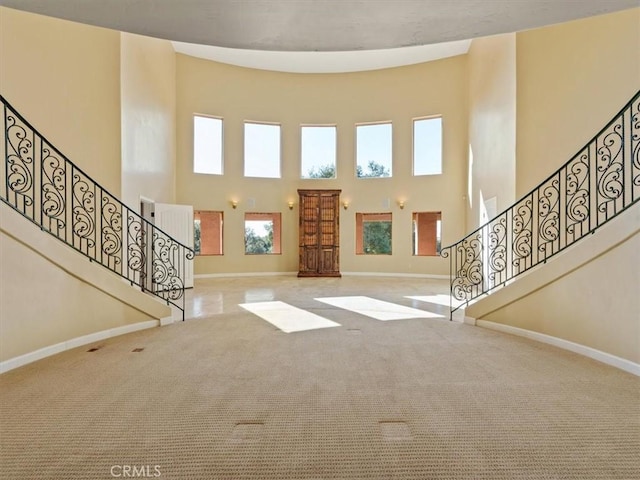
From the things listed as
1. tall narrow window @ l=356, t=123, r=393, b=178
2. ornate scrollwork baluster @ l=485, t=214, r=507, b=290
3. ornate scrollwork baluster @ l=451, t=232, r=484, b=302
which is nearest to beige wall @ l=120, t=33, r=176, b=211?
tall narrow window @ l=356, t=123, r=393, b=178

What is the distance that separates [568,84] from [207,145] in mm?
9107

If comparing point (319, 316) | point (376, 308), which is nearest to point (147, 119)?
point (319, 316)

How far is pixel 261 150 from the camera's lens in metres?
11.3

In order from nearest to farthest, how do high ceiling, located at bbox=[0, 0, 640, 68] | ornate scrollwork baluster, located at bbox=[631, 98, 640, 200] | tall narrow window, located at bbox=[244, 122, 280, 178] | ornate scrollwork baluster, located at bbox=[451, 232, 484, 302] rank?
high ceiling, located at bbox=[0, 0, 640, 68], ornate scrollwork baluster, located at bbox=[631, 98, 640, 200], ornate scrollwork baluster, located at bbox=[451, 232, 484, 302], tall narrow window, located at bbox=[244, 122, 280, 178]

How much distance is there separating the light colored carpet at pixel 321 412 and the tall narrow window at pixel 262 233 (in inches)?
287

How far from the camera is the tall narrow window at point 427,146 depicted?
10750 mm

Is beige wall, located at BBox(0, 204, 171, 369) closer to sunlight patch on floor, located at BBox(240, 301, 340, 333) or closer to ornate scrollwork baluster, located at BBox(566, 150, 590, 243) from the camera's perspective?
sunlight patch on floor, located at BBox(240, 301, 340, 333)

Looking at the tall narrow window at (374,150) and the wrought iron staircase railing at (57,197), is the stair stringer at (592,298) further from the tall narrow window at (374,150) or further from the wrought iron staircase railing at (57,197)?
the tall narrow window at (374,150)

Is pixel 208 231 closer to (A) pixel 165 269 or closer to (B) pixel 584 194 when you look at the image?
(A) pixel 165 269

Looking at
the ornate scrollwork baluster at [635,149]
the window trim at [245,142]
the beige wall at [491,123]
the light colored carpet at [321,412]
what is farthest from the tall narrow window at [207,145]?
the ornate scrollwork baluster at [635,149]

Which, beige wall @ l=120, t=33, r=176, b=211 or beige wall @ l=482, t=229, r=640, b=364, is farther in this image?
beige wall @ l=120, t=33, r=176, b=211

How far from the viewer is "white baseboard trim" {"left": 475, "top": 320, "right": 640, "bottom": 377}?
311cm

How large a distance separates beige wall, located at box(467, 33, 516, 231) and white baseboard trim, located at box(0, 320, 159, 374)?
6548 millimetres

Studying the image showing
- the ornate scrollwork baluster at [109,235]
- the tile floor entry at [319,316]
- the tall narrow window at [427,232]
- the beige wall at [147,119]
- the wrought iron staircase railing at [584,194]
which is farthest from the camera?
the tall narrow window at [427,232]
